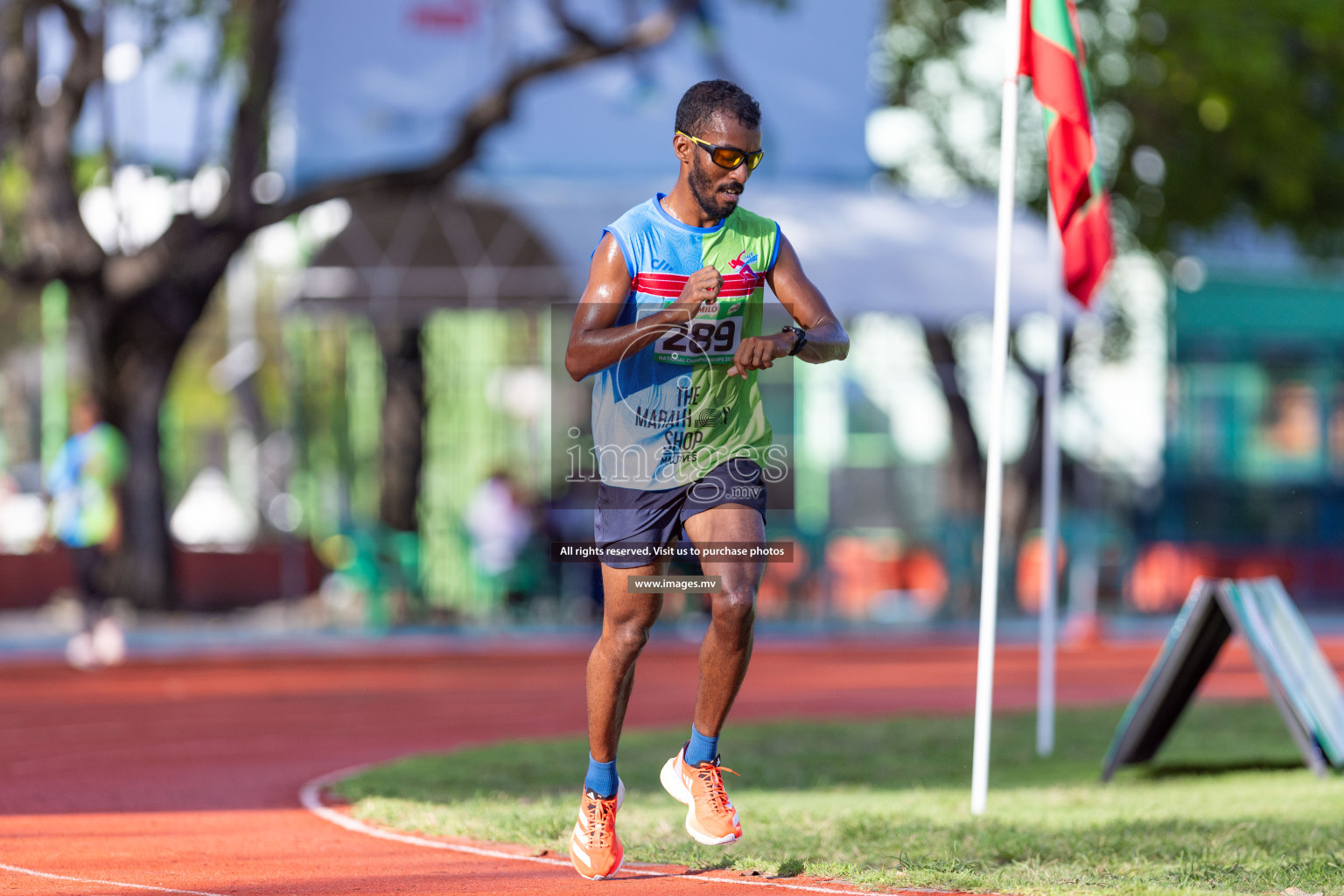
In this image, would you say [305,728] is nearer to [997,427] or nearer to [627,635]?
[997,427]

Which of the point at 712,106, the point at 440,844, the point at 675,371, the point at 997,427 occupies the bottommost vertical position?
the point at 440,844

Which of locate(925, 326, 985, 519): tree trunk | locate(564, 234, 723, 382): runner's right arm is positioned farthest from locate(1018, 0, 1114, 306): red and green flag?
locate(925, 326, 985, 519): tree trunk

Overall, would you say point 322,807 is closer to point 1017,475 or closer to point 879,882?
point 879,882

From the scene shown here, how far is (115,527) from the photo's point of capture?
49.2ft

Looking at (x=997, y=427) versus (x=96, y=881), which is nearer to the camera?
(x=96, y=881)

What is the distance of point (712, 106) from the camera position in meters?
5.82

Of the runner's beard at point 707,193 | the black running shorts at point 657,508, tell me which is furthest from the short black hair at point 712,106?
the black running shorts at point 657,508

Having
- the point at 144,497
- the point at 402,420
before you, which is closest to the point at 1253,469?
the point at 402,420

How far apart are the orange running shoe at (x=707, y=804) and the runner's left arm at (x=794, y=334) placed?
1.26 m

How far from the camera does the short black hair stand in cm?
582

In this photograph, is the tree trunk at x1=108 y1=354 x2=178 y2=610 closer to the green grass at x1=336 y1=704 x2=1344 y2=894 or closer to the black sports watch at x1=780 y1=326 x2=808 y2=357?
the green grass at x1=336 y1=704 x2=1344 y2=894

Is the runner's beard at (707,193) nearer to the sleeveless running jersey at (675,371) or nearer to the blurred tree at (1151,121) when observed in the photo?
the sleeveless running jersey at (675,371)

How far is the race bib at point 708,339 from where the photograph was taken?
19.0 ft

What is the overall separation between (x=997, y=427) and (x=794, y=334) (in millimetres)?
2414
